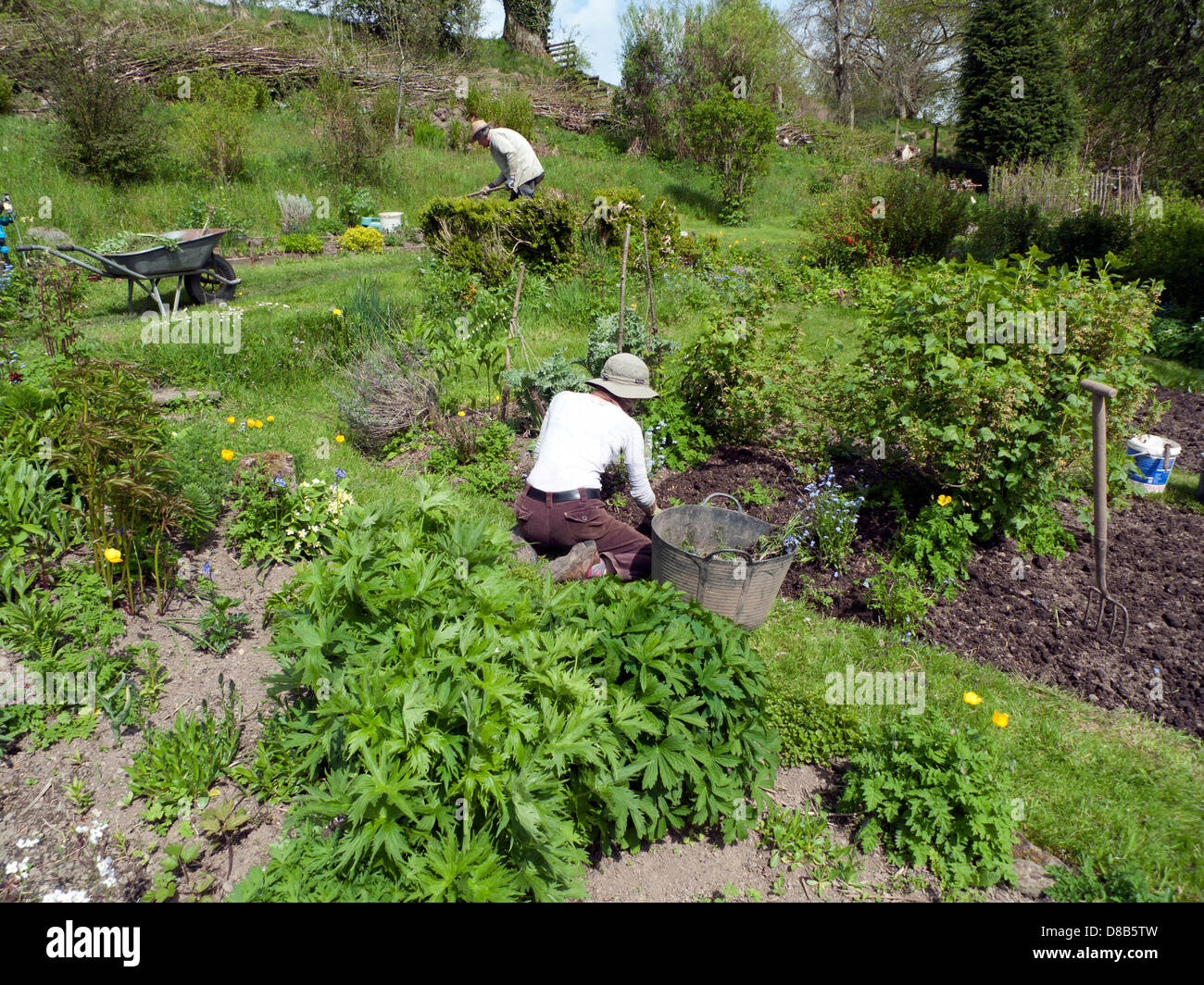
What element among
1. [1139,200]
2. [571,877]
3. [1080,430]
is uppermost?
[1139,200]

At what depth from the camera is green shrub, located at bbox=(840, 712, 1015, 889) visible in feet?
8.06

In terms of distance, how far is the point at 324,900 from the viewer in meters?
2.04

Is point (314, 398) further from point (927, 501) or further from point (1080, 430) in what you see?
point (1080, 430)

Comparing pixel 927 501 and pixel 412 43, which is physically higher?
pixel 412 43

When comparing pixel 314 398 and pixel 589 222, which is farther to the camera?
pixel 589 222

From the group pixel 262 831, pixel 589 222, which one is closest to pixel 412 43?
pixel 589 222

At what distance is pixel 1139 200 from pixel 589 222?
8554 mm

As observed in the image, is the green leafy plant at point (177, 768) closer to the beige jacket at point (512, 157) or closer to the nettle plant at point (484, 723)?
the nettle plant at point (484, 723)

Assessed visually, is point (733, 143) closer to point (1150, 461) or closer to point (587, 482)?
point (1150, 461)

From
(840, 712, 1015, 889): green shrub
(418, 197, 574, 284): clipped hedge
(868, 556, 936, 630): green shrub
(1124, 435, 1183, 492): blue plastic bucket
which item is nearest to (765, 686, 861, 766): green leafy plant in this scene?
(840, 712, 1015, 889): green shrub

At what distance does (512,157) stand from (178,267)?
15.4 ft

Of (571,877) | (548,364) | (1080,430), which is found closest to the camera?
(571,877)

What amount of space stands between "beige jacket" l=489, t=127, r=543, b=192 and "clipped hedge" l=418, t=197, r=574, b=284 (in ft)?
2.02

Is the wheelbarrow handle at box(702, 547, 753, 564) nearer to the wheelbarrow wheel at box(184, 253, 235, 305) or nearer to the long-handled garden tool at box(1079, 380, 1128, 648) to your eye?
the long-handled garden tool at box(1079, 380, 1128, 648)
